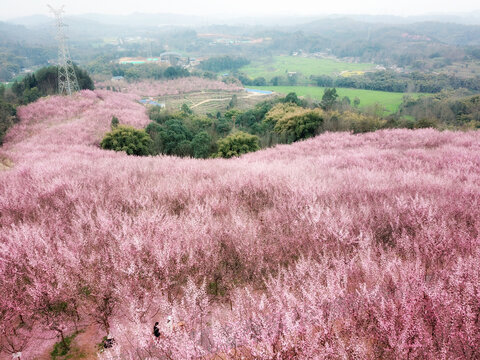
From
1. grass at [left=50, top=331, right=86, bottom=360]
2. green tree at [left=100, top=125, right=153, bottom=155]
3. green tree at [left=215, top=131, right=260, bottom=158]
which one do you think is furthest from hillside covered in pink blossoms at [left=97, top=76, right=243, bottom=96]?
grass at [left=50, top=331, right=86, bottom=360]

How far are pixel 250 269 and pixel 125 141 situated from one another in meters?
22.5

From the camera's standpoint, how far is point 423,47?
6531 inches

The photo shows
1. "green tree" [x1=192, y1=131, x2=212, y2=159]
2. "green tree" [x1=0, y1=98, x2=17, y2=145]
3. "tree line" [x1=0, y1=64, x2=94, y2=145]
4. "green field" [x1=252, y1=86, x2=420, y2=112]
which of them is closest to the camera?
"green tree" [x1=0, y1=98, x2=17, y2=145]

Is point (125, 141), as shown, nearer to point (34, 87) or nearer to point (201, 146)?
point (201, 146)

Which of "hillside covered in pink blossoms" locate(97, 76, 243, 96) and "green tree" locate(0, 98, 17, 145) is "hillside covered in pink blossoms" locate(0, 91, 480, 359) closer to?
"green tree" locate(0, 98, 17, 145)

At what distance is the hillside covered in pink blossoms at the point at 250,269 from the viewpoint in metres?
Answer: 2.50

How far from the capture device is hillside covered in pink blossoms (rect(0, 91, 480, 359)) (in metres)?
2.50

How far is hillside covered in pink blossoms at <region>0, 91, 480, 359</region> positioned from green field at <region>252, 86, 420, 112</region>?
7392 cm

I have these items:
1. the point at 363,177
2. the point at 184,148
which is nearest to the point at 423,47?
the point at 184,148

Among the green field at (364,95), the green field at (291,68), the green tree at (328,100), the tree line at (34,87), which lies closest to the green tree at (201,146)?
the tree line at (34,87)

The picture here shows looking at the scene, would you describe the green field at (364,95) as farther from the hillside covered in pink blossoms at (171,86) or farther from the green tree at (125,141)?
the green tree at (125,141)

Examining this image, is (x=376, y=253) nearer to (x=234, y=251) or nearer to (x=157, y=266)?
(x=234, y=251)

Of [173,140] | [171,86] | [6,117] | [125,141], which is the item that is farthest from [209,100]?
[125,141]

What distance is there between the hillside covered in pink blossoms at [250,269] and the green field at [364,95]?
2910 inches
